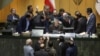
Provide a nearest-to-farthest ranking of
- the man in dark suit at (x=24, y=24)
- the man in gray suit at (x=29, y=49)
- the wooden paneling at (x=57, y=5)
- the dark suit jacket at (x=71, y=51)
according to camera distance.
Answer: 1. the man in gray suit at (x=29, y=49)
2. the dark suit jacket at (x=71, y=51)
3. the man in dark suit at (x=24, y=24)
4. the wooden paneling at (x=57, y=5)

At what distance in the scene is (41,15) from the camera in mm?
21891

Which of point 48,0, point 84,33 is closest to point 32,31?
point 84,33

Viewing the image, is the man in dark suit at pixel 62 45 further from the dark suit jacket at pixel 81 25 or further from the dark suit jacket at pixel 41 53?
the dark suit jacket at pixel 81 25

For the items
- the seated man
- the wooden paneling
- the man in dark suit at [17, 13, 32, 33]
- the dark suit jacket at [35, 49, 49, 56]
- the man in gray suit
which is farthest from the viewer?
the wooden paneling

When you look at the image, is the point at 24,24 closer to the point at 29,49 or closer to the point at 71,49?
the point at 29,49

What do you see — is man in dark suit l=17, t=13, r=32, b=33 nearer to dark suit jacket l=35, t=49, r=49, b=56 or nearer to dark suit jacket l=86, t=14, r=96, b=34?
dark suit jacket l=86, t=14, r=96, b=34

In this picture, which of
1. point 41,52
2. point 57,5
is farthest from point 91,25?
point 57,5

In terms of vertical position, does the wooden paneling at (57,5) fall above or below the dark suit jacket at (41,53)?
above

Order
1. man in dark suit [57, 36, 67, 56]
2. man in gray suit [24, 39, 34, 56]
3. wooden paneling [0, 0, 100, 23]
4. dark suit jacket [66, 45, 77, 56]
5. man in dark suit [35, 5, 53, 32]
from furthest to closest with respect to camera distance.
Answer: wooden paneling [0, 0, 100, 23] < man in dark suit [35, 5, 53, 32] < man in dark suit [57, 36, 67, 56] < dark suit jacket [66, 45, 77, 56] < man in gray suit [24, 39, 34, 56]

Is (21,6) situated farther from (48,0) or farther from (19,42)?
(19,42)

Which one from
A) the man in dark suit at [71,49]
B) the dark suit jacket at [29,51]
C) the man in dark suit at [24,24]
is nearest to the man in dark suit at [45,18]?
the man in dark suit at [24,24]

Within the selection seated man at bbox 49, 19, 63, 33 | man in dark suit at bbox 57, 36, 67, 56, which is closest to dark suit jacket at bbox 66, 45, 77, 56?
man in dark suit at bbox 57, 36, 67, 56

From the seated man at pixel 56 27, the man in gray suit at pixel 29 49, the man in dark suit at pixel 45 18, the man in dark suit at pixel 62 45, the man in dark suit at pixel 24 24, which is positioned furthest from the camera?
the man in dark suit at pixel 45 18

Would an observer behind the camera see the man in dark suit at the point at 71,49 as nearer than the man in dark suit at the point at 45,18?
Yes
